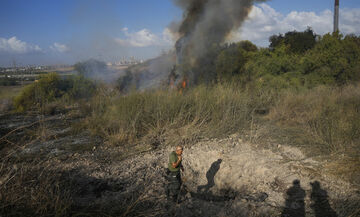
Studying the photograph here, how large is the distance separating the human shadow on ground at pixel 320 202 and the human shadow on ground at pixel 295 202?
139 millimetres

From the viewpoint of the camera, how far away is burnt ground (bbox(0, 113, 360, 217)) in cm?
297

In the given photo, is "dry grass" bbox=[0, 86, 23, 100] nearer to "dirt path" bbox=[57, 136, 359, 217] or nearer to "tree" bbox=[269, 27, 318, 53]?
"dirt path" bbox=[57, 136, 359, 217]

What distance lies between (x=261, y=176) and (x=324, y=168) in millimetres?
1061

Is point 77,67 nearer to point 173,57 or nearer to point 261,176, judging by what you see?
point 173,57

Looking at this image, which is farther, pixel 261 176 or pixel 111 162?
pixel 111 162

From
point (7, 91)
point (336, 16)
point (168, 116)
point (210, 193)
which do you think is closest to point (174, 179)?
point (210, 193)

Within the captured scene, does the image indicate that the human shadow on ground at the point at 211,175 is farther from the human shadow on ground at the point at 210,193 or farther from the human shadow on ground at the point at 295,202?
the human shadow on ground at the point at 295,202

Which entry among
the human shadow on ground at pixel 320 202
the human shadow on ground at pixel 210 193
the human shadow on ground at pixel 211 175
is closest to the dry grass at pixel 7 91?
the human shadow on ground at pixel 210 193

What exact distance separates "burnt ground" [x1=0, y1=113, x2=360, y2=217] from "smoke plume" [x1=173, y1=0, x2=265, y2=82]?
8066 mm

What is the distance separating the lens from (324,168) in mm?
3848

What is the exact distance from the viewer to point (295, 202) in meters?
3.21

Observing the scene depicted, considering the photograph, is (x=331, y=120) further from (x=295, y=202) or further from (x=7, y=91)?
(x=7, y=91)

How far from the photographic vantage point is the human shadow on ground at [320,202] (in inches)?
115

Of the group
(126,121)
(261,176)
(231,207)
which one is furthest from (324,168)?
(126,121)
